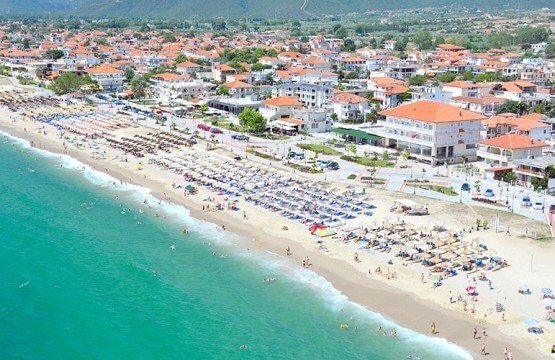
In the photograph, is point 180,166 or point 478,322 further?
point 180,166

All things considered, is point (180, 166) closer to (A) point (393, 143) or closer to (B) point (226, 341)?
(A) point (393, 143)

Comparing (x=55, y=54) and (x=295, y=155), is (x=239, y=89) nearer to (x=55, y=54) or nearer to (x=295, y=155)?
(x=295, y=155)

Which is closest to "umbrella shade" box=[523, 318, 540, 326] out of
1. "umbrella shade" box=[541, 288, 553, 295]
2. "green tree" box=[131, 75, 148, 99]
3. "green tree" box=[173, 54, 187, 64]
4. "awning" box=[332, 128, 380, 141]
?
"umbrella shade" box=[541, 288, 553, 295]

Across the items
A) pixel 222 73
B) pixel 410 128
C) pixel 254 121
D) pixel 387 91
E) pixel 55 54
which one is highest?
pixel 55 54

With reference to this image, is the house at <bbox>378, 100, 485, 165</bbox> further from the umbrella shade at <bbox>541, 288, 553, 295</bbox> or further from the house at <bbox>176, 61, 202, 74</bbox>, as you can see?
the house at <bbox>176, 61, 202, 74</bbox>

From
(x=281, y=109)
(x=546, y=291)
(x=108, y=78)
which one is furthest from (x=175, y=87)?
(x=546, y=291)

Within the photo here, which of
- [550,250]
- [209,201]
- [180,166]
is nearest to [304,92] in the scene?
[180,166]
